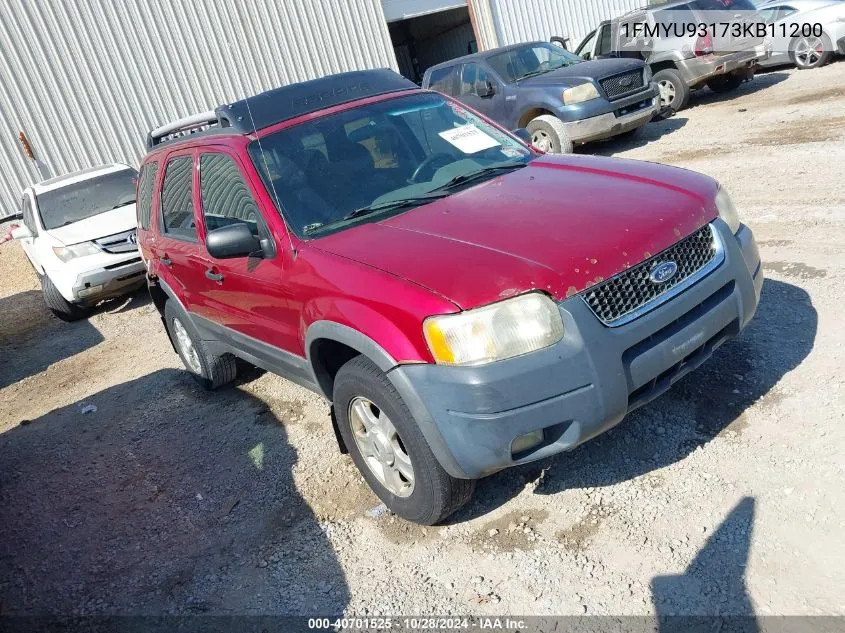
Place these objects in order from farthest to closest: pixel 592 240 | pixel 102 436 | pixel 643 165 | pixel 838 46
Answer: pixel 838 46
pixel 102 436
pixel 643 165
pixel 592 240

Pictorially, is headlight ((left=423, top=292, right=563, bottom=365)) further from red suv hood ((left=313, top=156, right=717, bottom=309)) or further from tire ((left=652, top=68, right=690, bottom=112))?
tire ((left=652, top=68, right=690, bottom=112))

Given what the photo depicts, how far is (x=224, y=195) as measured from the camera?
398 centimetres

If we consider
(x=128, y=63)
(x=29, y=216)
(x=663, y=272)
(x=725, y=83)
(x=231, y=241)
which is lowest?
(x=725, y=83)

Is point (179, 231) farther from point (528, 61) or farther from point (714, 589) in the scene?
point (528, 61)

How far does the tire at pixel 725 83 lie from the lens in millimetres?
12961

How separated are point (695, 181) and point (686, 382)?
44.4 inches

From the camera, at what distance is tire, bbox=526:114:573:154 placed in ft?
32.3

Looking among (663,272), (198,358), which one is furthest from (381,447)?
(198,358)

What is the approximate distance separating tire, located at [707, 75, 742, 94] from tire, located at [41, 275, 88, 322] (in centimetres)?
1127

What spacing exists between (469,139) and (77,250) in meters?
6.24

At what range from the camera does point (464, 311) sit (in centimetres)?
262

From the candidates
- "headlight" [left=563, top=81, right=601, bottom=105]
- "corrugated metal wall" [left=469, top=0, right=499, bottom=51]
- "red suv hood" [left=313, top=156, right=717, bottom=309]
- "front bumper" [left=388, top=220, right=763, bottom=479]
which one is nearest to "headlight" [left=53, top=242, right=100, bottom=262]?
"red suv hood" [left=313, top=156, right=717, bottom=309]

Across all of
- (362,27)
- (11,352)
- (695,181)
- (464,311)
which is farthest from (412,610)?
(362,27)

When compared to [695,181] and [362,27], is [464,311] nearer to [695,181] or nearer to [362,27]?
[695,181]
